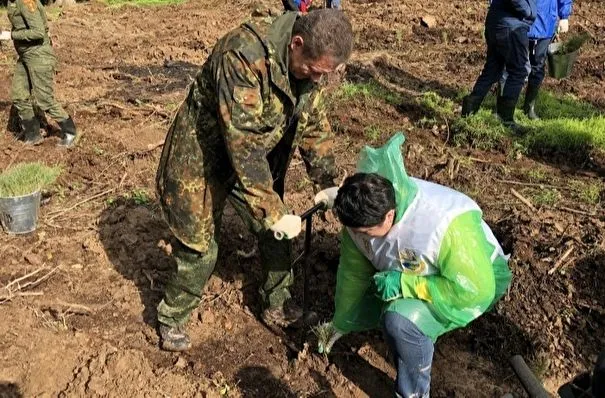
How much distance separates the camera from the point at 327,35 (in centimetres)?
A: 254

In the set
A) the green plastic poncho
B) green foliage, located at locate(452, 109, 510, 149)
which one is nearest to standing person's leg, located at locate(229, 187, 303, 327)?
the green plastic poncho

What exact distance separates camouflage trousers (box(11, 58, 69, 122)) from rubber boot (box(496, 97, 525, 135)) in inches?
175

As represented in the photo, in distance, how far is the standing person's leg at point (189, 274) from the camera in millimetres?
3229

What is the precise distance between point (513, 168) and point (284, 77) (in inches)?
133

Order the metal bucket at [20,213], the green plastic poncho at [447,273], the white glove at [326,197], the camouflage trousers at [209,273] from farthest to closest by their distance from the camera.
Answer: the metal bucket at [20,213]
the camouflage trousers at [209,273]
the white glove at [326,197]
the green plastic poncho at [447,273]

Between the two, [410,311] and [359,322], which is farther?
[359,322]

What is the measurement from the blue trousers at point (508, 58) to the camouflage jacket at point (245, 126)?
336cm

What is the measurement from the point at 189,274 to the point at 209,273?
5.1 inches

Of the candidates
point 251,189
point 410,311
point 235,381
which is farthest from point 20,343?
point 410,311

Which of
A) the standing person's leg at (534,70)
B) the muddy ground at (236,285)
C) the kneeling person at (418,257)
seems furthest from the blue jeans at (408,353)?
the standing person's leg at (534,70)

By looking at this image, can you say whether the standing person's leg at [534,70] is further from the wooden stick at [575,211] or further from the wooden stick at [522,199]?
the wooden stick at [575,211]

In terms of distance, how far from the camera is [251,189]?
112 inches

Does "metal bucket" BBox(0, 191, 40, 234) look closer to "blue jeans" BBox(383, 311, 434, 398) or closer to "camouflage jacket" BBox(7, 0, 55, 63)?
"camouflage jacket" BBox(7, 0, 55, 63)

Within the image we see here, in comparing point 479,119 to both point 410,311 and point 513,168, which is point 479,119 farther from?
point 410,311
